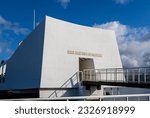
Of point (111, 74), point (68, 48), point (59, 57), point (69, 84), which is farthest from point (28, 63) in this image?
point (111, 74)

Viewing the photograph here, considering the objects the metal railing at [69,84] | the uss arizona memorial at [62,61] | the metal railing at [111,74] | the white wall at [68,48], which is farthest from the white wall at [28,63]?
the metal railing at [111,74]

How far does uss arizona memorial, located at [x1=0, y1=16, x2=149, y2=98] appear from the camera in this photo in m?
21.6

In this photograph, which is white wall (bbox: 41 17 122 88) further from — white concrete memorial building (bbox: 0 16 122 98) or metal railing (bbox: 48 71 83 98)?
metal railing (bbox: 48 71 83 98)

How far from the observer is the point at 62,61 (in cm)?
2244

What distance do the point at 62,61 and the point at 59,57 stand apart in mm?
484

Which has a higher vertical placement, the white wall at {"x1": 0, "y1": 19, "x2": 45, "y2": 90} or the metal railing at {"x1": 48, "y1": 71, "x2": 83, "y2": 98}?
the white wall at {"x1": 0, "y1": 19, "x2": 45, "y2": 90}

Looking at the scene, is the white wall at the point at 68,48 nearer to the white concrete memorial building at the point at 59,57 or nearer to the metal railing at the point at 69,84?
the white concrete memorial building at the point at 59,57

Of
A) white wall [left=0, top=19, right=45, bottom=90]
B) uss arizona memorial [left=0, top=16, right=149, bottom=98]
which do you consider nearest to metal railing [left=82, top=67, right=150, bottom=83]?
uss arizona memorial [left=0, top=16, right=149, bottom=98]

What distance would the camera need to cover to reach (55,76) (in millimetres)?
21766

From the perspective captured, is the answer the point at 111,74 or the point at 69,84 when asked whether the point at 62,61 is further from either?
the point at 111,74

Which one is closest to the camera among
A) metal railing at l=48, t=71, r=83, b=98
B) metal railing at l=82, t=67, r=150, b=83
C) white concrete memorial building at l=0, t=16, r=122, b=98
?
metal railing at l=82, t=67, r=150, b=83

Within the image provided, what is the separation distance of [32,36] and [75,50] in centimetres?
444

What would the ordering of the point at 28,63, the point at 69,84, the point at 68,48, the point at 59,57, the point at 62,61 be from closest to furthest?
the point at 59,57, the point at 62,61, the point at 69,84, the point at 68,48, the point at 28,63

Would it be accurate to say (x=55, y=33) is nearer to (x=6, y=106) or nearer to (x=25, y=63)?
(x=25, y=63)
